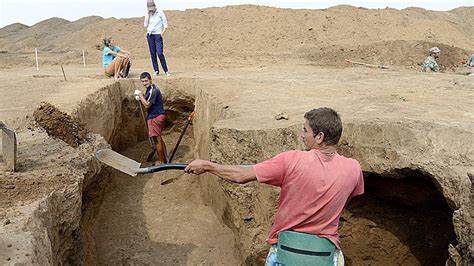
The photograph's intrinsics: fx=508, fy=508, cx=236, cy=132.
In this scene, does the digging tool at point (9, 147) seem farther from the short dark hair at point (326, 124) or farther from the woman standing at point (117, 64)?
the woman standing at point (117, 64)

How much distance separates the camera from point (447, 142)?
444 centimetres

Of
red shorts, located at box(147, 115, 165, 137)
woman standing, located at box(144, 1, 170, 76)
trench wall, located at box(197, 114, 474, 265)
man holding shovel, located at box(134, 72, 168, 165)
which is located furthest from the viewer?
woman standing, located at box(144, 1, 170, 76)

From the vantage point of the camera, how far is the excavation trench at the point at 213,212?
16.4 feet

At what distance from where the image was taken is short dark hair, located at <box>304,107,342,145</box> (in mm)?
2949

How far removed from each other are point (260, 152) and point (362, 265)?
1646 millimetres

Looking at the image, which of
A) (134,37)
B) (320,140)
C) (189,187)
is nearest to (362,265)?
(320,140)

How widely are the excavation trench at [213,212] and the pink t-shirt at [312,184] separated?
1508 millimetres

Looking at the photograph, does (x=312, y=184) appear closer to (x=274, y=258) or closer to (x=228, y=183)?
(x=274, y=258)

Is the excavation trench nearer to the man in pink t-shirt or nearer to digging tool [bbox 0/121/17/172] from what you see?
digging tool [bbox 0/121/17/172]

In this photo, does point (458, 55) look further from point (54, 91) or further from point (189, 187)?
point (54, 91)

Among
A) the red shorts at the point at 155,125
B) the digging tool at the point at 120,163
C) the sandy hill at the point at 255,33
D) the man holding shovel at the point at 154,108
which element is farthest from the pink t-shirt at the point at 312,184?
the sandy hill at the point at 255,33

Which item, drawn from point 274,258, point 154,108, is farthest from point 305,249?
point 154,108

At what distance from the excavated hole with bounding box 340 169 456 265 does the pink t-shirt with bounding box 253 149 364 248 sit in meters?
1.96

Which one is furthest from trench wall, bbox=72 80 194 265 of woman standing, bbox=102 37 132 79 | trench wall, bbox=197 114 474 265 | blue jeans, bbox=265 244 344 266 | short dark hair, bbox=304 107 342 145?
short dark hair, bbox=304 107 342 145
